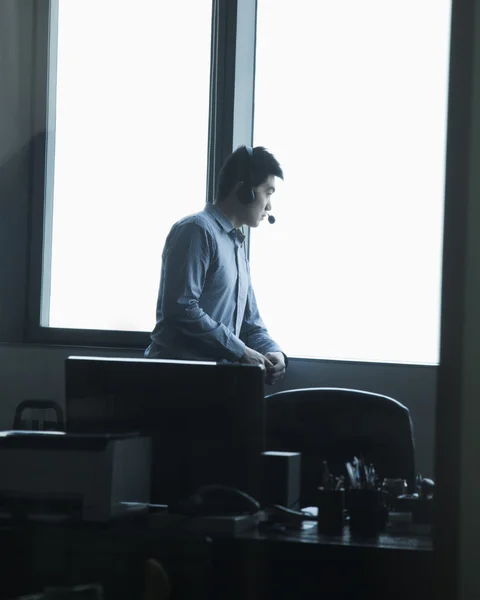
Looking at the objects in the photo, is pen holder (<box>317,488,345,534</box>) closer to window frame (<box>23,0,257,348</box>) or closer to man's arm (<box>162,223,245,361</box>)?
man's arm (<box>162,223,245,361</box>)

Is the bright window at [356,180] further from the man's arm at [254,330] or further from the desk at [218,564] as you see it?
the desk at [218,564]

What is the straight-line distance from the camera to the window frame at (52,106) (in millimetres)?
3678

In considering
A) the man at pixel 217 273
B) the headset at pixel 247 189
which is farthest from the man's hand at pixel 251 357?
the headset at pixel 247 189

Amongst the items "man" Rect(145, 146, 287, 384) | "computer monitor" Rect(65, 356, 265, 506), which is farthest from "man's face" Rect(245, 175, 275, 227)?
"computer monitor" Rect(65, 356, 265, 506)

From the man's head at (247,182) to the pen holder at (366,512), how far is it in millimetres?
1667

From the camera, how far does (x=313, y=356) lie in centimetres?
357

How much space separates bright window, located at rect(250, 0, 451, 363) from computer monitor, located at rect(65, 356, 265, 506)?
206 centimetres

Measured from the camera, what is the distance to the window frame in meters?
3.68

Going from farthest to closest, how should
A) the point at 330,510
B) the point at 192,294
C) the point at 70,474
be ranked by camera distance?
1. the point at 192,294
2. the point at 330,510
3. the point at 70,474

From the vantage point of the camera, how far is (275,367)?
10.7ft

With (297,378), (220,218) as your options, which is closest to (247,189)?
(220,218)

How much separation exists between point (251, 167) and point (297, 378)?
0.94m

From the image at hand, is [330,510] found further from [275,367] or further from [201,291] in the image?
[275,367]

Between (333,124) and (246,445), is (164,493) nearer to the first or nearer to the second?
(246,445)
